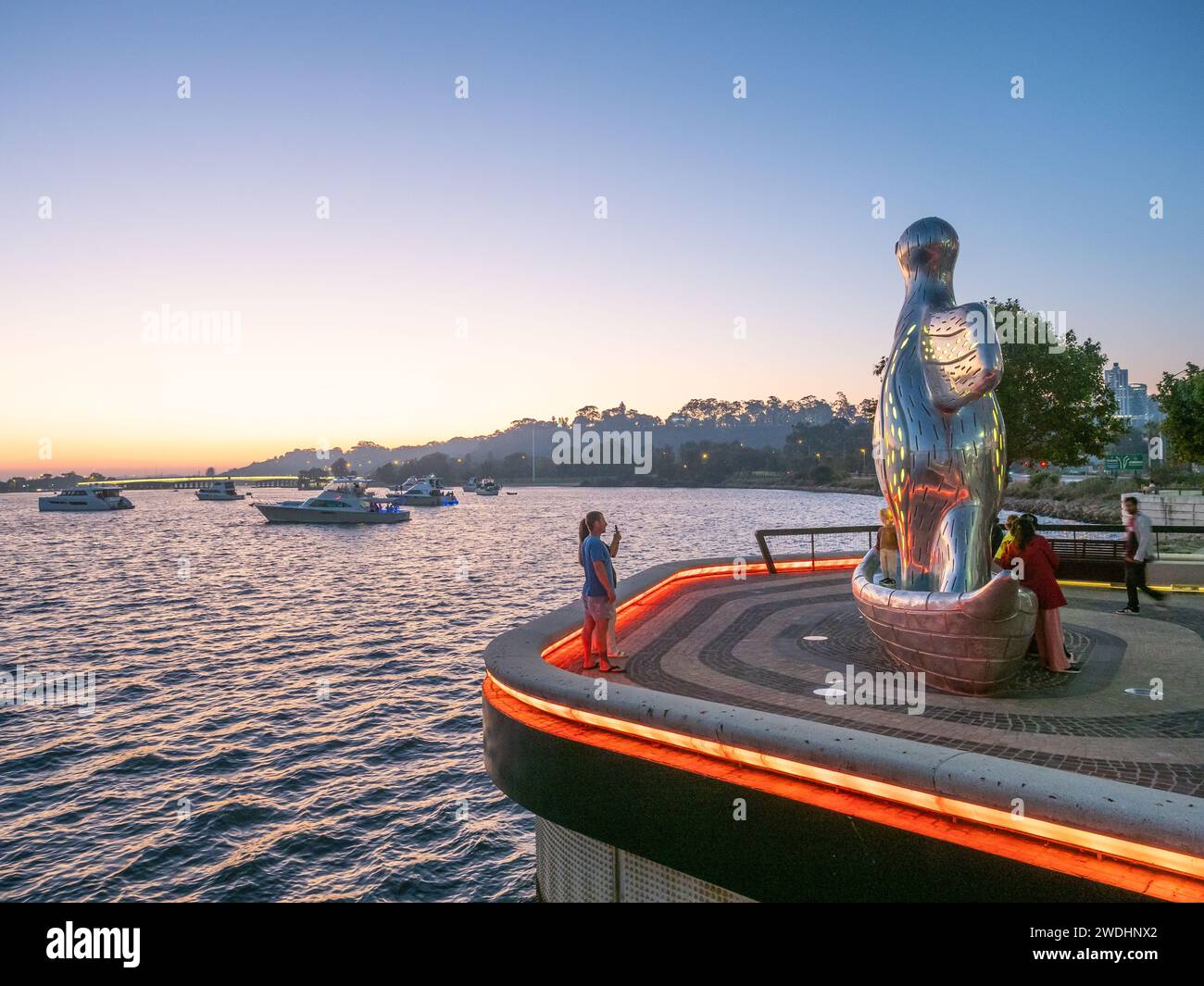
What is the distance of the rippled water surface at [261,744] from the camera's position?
35.2ft

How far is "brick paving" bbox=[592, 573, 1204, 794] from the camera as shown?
6035mm

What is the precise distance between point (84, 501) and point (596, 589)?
5492 inches

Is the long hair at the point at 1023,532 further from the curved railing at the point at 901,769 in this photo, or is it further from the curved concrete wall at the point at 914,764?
the curved concrete wall at the point at 914,764

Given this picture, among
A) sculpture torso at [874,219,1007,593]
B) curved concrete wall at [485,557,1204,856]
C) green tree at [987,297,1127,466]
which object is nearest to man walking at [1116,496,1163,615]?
sculpture torso at [874,219,1007,593]

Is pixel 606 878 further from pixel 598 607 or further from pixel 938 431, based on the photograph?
pixel 938 431

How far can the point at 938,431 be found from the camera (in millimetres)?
8148

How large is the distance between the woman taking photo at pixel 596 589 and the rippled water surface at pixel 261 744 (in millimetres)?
4182

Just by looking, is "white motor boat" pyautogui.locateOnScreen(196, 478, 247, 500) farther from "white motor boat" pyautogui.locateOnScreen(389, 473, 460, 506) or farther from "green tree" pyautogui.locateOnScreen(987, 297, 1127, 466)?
"green tree" pyautogui.locateOnScreen(987, 297, 1127, 466)

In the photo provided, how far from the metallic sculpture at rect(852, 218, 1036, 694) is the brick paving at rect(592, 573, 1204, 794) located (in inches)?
24.5

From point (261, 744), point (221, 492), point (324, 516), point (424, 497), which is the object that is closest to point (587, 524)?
point (261, 744)

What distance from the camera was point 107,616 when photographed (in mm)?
29562

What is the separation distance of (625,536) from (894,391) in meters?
60.7
